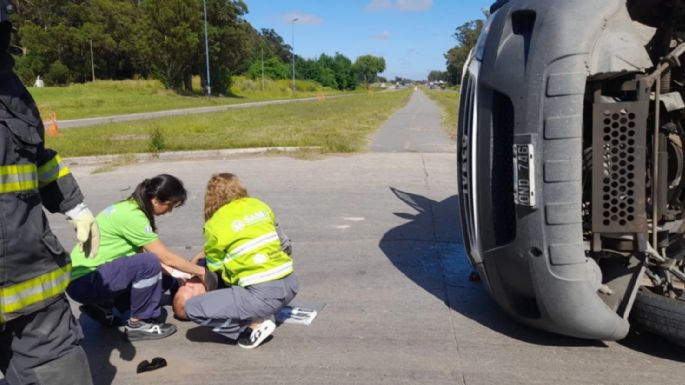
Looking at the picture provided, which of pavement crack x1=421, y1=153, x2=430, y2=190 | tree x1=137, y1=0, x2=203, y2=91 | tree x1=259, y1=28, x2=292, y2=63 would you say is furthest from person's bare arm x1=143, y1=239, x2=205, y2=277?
tree x1=259, y1=28, x2=292, y2=63

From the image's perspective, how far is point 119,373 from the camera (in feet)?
11.6

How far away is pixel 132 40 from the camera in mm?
62719

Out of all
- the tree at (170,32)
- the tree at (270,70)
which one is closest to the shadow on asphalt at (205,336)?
the tree at (170,32)

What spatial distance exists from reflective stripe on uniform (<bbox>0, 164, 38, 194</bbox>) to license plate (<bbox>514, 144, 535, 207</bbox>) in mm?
2311

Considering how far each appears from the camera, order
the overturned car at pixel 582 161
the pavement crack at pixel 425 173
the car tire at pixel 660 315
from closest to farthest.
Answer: the overturned car at pixel 582 161, the car tire at pixel 660 315, the pavement crack at pixel 425 173

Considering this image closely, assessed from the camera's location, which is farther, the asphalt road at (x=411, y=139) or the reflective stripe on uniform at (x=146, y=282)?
the asphalt road at (x=411, y=139)

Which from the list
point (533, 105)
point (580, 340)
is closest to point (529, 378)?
point (580, 340)

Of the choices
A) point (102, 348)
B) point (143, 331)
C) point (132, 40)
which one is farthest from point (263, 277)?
point (132, 40)

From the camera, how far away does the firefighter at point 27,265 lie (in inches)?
90.7

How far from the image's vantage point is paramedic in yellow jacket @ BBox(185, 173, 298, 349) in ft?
12.1

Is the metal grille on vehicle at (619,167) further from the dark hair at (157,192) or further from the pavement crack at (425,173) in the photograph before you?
the pavement crack at (425,173)

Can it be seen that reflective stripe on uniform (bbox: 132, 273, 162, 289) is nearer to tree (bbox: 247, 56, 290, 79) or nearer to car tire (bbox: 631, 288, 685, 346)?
car tire (bbox: 631, 288, 685, 346)

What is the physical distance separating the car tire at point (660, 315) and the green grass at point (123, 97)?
28739 millimetres

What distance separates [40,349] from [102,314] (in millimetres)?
1799
